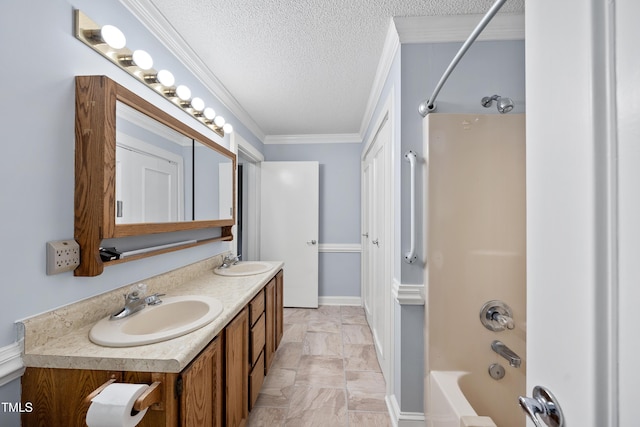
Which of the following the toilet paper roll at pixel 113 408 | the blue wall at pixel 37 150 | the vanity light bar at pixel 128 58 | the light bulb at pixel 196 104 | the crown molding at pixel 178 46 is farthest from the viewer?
the light bulb at pixel 196 104

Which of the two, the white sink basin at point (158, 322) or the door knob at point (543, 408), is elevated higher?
the door knob at point (543, 408)

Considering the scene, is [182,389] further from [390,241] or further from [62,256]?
[390,241]

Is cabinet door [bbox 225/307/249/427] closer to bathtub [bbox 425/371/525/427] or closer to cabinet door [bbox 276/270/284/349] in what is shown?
cabinet door [bbox 276/270/284/349]

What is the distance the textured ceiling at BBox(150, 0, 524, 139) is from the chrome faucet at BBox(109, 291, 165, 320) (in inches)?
58.7

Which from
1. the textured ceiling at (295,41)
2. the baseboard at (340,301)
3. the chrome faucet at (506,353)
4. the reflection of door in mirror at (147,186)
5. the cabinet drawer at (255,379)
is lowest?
the baseboard at (340,301)

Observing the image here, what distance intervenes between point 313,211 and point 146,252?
2.28 metres

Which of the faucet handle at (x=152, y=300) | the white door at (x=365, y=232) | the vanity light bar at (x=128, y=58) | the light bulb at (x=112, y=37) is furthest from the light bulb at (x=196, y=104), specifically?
the white door at (x=365, y=232)

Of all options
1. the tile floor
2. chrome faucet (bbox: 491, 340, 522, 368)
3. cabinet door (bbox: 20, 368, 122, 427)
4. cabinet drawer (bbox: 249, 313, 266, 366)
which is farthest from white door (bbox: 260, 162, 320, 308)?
cabinet door (bbox: 20, 368, 122, 427)

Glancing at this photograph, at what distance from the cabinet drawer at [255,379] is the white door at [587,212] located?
150cm

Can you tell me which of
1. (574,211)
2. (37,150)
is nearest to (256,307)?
(37,150)

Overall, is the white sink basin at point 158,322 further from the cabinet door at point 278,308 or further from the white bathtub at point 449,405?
the white bathtub at point 449,405

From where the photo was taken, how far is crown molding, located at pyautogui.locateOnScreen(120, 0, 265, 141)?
1312mm

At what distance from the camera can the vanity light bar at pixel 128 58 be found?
1047 mm

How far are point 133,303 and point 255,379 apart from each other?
88 centimetres
